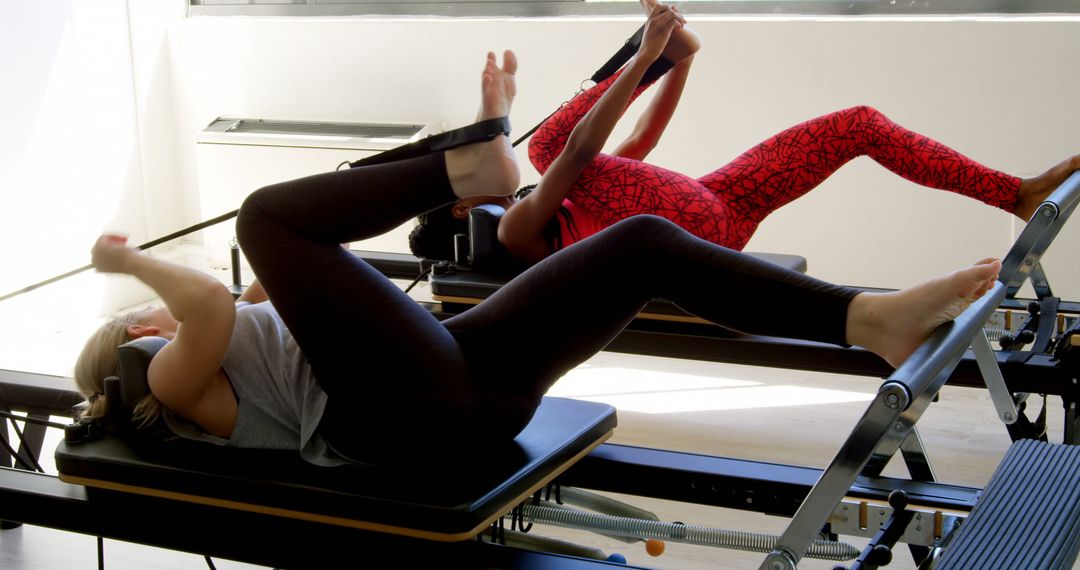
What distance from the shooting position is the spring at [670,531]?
5.53 ft

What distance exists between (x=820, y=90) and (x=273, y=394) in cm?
286

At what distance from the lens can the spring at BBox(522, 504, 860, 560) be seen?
1.68 meters

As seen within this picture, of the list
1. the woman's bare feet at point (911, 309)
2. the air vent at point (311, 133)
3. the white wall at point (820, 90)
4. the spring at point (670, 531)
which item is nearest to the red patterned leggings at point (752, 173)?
the spring at point (670, 531)

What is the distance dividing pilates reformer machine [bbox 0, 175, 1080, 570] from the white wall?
2.23 metres

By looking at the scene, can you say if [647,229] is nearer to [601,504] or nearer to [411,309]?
[411,309]

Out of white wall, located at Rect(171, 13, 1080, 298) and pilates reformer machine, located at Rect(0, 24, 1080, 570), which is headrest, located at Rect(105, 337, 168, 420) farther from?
white wall, located at Rect(171, 13, 1080, 298)

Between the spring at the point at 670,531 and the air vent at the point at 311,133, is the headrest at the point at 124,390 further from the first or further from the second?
the air vent at the point at 311,133

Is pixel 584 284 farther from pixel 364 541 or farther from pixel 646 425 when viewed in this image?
pixel 646 425

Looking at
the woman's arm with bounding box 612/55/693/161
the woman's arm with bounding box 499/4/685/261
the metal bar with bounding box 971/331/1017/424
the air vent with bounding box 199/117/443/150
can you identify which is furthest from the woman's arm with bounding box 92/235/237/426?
the air vent with bounding box 199/117/443/150

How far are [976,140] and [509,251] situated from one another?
1964 mm

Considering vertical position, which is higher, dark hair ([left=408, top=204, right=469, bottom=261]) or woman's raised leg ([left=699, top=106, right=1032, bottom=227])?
woman's raised leg ([left=699, top=106, right=1032, bottom=227])

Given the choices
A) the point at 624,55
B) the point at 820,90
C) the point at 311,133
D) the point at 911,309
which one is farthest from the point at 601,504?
the point at 311,133

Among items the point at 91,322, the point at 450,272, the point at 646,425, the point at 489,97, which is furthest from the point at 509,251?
the point at 91,322

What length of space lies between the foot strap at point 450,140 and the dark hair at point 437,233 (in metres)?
1.25
